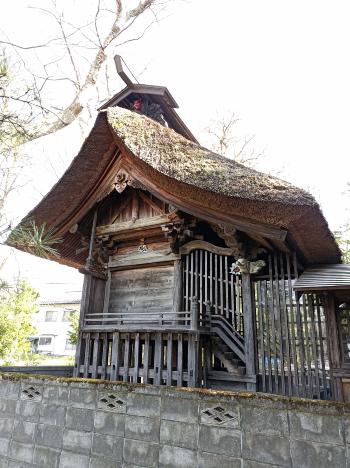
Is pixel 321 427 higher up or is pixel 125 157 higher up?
pixel 125 157

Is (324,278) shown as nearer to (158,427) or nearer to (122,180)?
(158,427)

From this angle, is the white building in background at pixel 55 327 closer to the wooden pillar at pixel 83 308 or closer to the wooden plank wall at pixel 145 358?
the wooden pillar at pixel 83 308

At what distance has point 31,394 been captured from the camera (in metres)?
4.38

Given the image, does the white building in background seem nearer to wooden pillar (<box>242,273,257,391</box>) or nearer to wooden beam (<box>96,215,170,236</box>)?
wooden beam (<box>96,215,170,236</box>)

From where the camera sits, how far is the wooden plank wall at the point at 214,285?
6223mm

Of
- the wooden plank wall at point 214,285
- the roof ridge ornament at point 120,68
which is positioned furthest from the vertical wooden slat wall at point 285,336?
the roof ridge ornament at point 120,68

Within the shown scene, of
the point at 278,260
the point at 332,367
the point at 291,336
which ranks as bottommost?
the point at 332,367

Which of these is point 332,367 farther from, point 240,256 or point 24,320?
point 24,320

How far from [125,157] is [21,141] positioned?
9.67ft

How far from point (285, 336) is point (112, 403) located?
313cm

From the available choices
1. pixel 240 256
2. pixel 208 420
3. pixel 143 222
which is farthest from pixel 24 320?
Result: pixel 208 420

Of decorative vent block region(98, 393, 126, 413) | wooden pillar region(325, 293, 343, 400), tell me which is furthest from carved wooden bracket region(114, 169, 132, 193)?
wooden pillar region(325, 293, 343, 400)

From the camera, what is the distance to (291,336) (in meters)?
5.47

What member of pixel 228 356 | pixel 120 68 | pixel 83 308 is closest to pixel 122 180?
pixel 83 308
